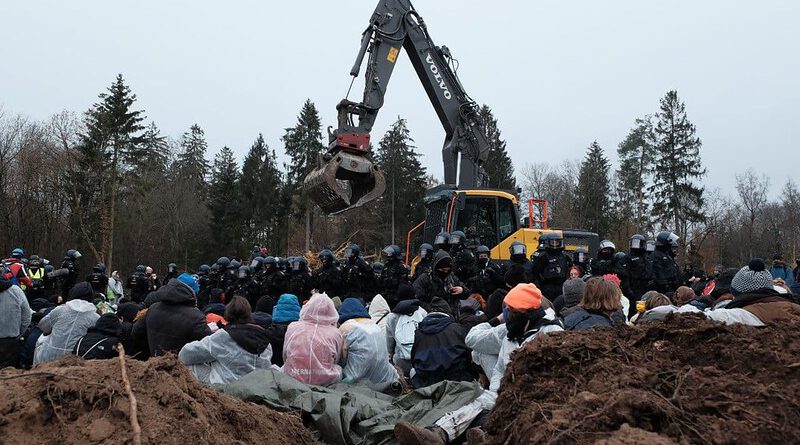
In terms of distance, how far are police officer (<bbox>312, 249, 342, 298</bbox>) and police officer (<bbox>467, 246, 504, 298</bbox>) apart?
2869mm

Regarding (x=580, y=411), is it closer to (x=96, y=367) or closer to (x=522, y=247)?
(x=96, y=367)

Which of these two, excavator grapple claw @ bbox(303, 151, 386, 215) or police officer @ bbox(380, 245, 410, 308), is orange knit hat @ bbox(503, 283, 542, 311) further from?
excavator grapple claw @ bbox(303, 151, 386, 215)

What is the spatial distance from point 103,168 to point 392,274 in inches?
1162

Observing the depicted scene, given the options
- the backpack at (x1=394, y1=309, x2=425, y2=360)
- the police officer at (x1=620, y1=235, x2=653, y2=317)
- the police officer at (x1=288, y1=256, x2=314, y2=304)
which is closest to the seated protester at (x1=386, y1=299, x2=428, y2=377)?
the backpack at (x1=394, y1=309, x2=425, y2=360)

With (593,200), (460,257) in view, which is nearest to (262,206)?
(593,200)

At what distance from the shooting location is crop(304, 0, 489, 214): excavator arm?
12.8 metres

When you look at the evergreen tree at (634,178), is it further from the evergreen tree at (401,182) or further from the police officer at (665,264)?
the police officer at (665,264)

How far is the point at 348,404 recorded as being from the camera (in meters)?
5.56

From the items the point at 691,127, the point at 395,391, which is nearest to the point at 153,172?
the point at 691,127

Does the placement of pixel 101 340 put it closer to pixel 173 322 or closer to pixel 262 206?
pixel 173 322

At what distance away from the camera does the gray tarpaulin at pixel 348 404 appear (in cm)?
529

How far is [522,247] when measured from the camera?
10727 mm

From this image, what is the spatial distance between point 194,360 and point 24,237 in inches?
1382

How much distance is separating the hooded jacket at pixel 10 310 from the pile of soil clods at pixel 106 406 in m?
5.12
